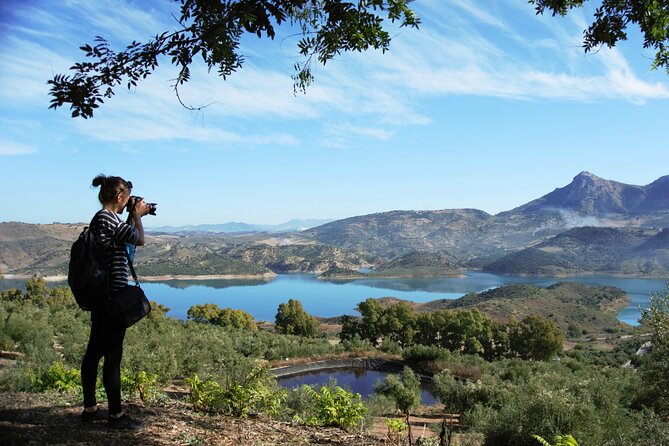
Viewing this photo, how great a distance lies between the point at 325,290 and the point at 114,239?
111 metres

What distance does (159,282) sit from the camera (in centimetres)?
11619

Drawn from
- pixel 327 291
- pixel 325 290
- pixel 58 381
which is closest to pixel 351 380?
pixel 58 381

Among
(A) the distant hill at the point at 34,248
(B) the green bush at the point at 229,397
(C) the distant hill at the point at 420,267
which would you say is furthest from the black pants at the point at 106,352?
(C) the distant hill at the point at 420,267

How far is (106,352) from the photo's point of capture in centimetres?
298

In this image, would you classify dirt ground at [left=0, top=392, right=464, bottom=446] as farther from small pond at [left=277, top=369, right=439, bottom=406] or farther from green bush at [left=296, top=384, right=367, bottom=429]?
small pond at [left=277, top=369, right=439, bottom=406]

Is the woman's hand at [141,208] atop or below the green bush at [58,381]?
atop

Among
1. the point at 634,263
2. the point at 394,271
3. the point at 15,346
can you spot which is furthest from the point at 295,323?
the point at 634,263

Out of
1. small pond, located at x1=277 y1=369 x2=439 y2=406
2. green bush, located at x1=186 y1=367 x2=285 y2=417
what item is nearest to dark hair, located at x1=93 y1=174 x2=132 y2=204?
green bush, located at x1=186 y1=367 x2=285 y2=417

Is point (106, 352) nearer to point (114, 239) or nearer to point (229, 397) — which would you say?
point (114, 239)

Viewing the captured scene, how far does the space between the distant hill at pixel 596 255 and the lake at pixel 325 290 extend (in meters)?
10.3

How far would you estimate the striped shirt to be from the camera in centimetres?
294

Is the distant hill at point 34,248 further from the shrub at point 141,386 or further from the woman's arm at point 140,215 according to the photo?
the woman's arm at point 140,215

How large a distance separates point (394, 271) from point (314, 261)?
92.9 feet

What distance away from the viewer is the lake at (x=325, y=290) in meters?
82.9
